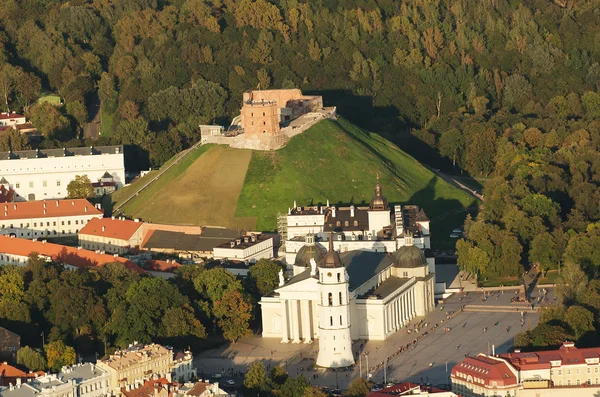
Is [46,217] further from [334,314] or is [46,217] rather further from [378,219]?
[334,314]

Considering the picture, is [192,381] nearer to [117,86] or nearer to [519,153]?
[519,153]

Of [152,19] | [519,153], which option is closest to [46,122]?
[152,19]

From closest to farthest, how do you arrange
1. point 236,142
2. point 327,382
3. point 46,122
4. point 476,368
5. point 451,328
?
1. point 476,368
2. point 327,382
3. point 451,328
4. point 236,142
5. point 46,122

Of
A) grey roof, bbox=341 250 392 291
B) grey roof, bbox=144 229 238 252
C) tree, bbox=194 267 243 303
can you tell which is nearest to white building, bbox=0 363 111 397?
tree, bbox=194 267 243 303

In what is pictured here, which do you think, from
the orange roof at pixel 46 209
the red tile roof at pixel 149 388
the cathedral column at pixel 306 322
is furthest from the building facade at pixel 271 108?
the red tile roof at pixel 149 388

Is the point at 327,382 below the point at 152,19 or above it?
below

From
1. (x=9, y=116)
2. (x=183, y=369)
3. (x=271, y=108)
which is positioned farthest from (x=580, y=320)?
(x=9, y=116)
